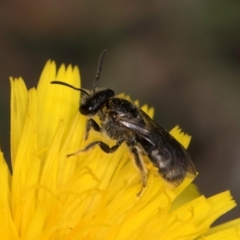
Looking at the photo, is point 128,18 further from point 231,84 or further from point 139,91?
point 231,84

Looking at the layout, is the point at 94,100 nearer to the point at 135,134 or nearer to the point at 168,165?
the point at 135,134

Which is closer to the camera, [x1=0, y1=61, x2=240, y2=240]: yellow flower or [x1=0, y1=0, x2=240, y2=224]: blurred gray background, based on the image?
[x1=0, y1=61, x2=240, y2=240]: yellow flower

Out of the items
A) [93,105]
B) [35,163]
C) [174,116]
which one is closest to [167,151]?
[93,105]

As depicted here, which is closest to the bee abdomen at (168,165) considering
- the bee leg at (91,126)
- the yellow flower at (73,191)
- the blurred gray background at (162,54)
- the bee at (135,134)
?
the bee at (135,134)

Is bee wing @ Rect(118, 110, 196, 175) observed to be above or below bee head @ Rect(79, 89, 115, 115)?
below

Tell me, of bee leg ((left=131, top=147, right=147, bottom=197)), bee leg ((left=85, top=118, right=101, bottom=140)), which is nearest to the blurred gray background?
bee leg ((left=85, top=118, right=101, bottom=140))

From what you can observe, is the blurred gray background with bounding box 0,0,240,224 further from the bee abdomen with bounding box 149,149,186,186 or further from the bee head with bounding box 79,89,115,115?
the bee abdomen with bounding box 149,149,186,186

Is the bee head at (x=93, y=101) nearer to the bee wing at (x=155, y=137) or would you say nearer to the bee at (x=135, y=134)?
the bee at (x=135, y=134)

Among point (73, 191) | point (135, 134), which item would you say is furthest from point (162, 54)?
point (73, 191)
